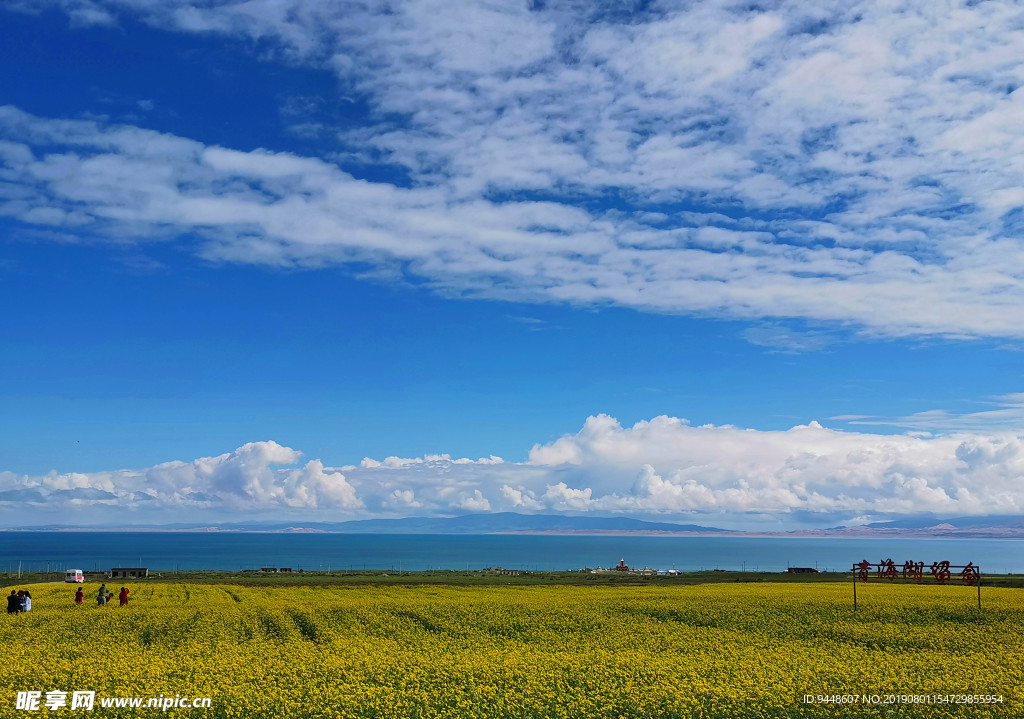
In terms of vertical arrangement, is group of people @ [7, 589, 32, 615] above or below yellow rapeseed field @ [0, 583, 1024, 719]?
below

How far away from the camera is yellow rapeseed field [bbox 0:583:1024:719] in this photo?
67.3 ft

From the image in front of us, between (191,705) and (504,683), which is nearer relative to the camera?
(191,705)

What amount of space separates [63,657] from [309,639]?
10.8 metres

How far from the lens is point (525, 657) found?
27.0m

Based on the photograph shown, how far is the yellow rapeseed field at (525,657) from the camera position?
2050 cm

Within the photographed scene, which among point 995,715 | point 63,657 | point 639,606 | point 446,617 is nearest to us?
point 995,715

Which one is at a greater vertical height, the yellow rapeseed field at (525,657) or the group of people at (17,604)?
the yellow rapeseed field at (525,657)

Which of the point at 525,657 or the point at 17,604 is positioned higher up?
the point at 525,657

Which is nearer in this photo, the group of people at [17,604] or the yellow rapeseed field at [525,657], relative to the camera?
the yellow rapeseed field at [525,657]

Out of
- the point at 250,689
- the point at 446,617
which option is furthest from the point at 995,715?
the point at 446,617

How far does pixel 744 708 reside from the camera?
20234 millimetres

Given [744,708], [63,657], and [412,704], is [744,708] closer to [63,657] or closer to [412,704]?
[412,704]

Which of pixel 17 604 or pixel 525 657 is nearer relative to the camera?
pixel 525 657

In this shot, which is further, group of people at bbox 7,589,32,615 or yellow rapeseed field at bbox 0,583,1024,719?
group of people at bbox 7,589,32,615
